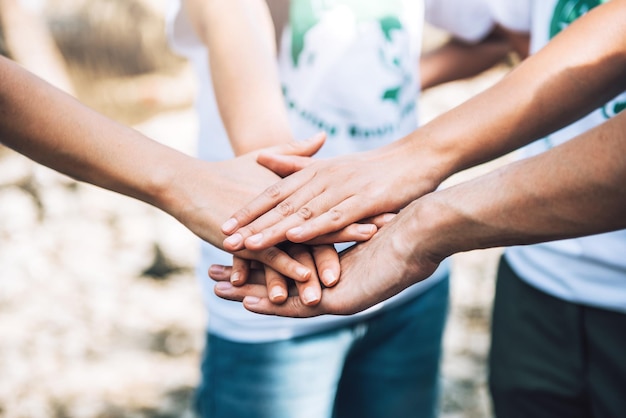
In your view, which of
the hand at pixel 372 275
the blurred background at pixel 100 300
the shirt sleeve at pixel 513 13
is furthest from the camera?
the blurred background at pixel 100 300

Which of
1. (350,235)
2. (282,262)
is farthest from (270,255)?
Result: (350,235)

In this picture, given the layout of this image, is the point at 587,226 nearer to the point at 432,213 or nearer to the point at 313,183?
the point at 432,213

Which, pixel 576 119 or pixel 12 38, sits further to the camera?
pixel 12 38

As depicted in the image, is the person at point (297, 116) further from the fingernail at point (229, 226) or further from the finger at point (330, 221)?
the fingernail at point (229, 226)

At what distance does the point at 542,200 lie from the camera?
0.79m

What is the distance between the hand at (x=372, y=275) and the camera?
2.99ft

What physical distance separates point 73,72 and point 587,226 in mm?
3384

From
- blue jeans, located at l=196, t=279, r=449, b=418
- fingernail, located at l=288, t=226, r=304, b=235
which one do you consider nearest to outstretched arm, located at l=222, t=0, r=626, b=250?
fingernail, located at l=288, t=226, r=304, b=235

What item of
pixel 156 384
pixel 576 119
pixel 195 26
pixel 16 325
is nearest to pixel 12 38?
pixel 16 325

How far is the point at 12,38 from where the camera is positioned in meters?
3.00

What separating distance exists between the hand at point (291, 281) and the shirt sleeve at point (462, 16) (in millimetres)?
592

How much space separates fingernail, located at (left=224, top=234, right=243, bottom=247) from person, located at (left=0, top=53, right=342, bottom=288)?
0.04 meters

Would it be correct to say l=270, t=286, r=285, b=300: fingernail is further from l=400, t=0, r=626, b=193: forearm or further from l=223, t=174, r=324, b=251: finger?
l=400, t=0, r=626, b=193: forearm

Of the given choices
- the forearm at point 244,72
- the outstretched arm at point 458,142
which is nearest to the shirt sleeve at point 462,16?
the outstretched arm at point 458,142
